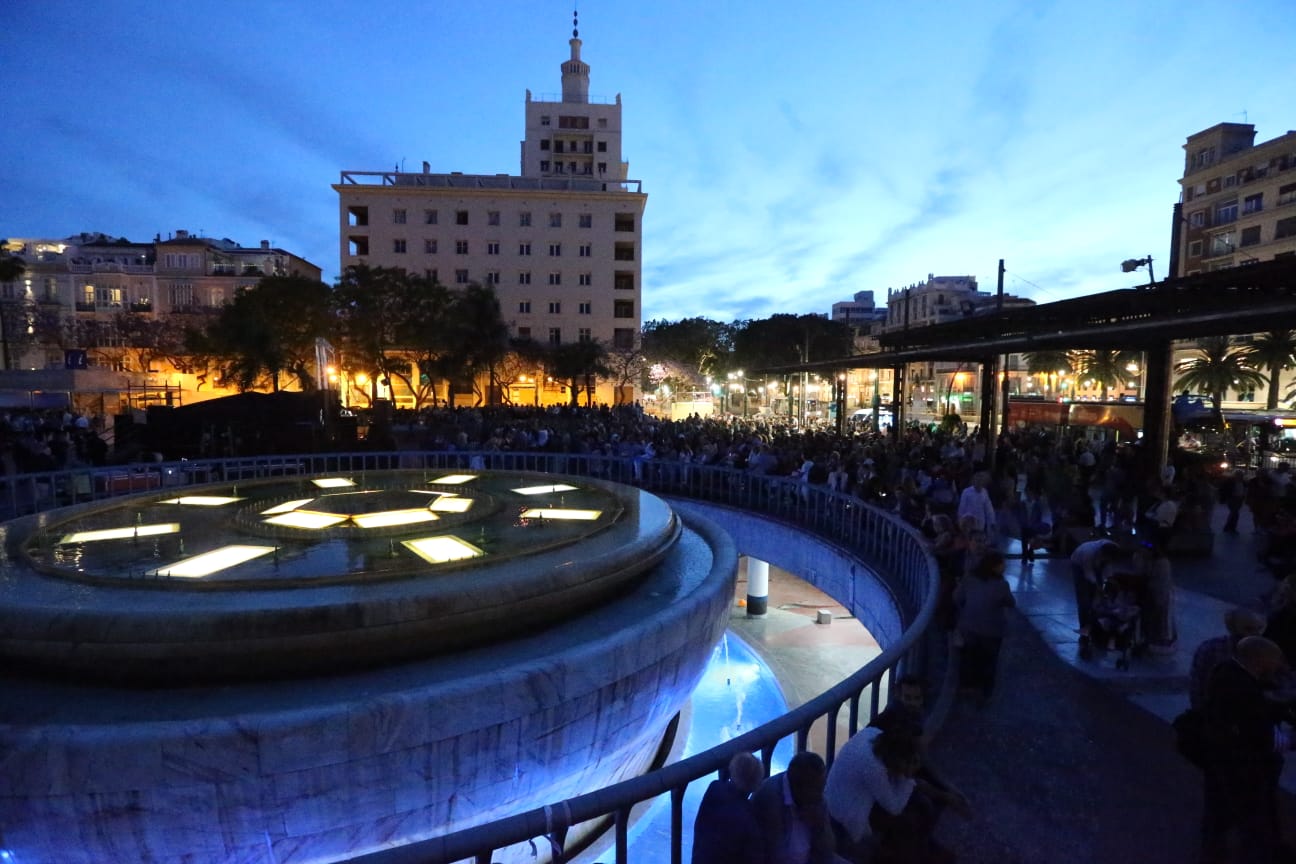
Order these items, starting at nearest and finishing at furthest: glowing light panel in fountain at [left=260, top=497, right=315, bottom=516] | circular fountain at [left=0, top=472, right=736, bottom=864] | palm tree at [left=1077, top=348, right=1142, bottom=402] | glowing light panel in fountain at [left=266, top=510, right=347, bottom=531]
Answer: circular fountain at [left=0, top=472, right=736, bottom=864] → glowing light panel in fountain at [left=266, top=510, right=347, bottom=531] → glowing light panel in fountain at [left=260, top=497, right=315, bottom=516] → palm tree at [left=1077, top=348, right=1142, bottom=402]

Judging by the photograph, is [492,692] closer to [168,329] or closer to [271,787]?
[271,787]

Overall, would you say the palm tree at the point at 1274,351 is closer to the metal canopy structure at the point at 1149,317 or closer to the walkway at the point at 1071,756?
the metal canopy structure at the point at 1149,317

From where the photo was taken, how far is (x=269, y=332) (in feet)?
123

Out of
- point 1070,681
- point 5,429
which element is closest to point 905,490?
point 1070,681

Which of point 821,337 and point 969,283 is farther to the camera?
A: point 969,283

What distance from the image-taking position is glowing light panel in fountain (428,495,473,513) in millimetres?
10744

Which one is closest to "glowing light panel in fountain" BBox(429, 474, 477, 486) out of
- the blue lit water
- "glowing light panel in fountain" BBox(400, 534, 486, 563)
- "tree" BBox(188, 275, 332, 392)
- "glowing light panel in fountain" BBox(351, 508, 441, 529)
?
"glowing light panel in fountain" BBox(351, 508, 441, 529)

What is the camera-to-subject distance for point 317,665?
5.90 metres

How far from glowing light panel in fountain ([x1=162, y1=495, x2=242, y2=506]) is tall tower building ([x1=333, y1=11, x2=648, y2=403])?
174ft

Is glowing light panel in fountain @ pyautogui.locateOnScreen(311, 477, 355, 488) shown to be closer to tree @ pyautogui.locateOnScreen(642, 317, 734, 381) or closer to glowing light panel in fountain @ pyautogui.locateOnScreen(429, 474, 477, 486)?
glowing light panel in fountain @ pyautogui.locateOnScreen(429, 474, 477, 486)

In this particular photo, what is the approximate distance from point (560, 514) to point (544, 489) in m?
2.65

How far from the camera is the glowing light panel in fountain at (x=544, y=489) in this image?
1284 cm

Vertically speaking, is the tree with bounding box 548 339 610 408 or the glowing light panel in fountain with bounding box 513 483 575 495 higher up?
the tree with bounding box 548 339 610 408

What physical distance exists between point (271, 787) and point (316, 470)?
52.1 ft
